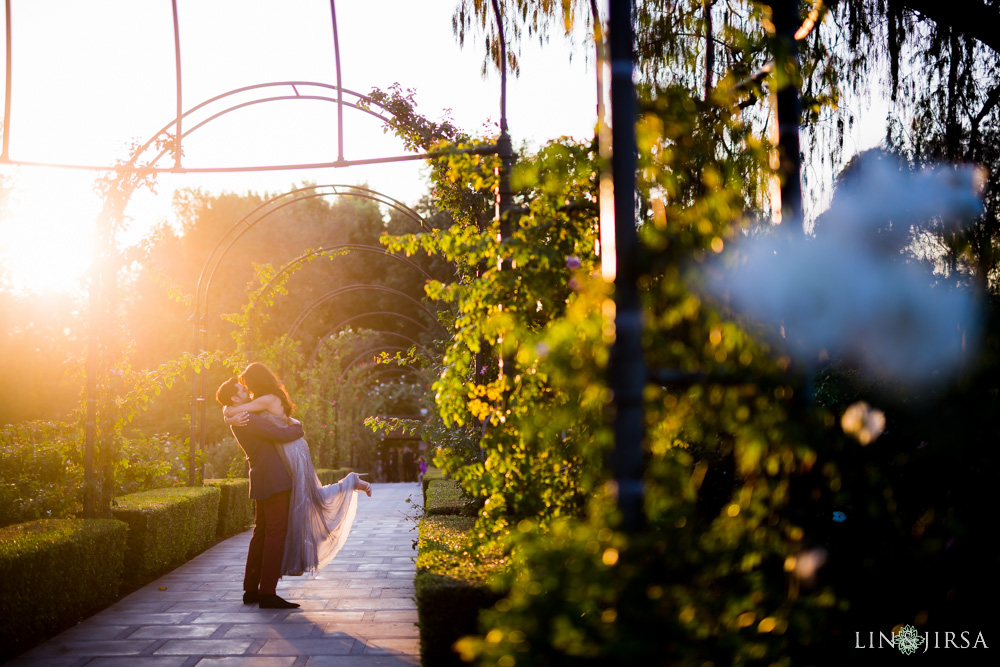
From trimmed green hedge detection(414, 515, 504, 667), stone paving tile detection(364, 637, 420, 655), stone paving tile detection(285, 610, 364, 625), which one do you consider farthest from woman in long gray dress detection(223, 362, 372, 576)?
trimmed green hedge detection(414, 515, 504, 667)

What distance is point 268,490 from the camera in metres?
6.29

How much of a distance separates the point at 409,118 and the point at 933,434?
5.61 meters

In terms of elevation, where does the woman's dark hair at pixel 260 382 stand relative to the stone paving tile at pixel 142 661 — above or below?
above

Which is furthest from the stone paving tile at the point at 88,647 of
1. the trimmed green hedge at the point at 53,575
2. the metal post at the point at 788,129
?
the metal post at the point at 788,129

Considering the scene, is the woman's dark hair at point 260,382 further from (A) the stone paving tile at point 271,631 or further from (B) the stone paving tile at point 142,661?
(B) the stone paving tile at point 142,661

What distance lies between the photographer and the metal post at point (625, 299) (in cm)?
224

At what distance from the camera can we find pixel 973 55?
5480 millimetres

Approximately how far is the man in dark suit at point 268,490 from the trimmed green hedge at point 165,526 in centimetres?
159

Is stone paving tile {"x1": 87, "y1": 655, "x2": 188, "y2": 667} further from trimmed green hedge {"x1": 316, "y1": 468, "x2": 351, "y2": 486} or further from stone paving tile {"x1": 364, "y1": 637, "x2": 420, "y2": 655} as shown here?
trimmed green hedge {"x1": 316, "y1": 468, "x2": 351, "y2": 486}

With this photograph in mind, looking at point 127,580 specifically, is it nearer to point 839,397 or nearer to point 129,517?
point 129,517

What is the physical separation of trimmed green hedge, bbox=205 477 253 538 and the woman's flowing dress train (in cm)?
409

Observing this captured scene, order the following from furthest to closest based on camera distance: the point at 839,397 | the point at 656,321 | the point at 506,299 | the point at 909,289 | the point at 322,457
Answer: the point at 322,457 < the point at 839,397 < the point at 909,289 < the point at 506,299 < the point at 656,321

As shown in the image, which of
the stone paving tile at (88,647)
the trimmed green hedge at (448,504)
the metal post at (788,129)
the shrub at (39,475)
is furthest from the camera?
the shrub at (39,475)

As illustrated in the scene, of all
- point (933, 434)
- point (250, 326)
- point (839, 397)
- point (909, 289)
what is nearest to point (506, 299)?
point (933, 434)
